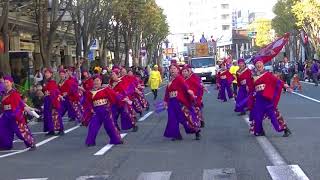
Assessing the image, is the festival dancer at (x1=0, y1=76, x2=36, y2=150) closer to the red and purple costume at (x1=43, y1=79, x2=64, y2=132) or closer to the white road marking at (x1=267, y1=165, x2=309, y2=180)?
the red and purple costume at (x1=43, y1=79, x2=64, y2=132)

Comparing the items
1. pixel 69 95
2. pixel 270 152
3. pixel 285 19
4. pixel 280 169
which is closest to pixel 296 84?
pixel 69 95

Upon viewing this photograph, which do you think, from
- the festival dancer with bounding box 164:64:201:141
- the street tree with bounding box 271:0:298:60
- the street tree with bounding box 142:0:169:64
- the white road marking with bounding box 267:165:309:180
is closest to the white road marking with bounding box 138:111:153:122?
the festival dancer with bounding box 164:64:201:141

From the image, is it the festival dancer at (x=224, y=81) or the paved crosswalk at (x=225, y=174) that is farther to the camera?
the festival dancer at (x=224, y=81)

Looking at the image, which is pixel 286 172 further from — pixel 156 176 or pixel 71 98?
pixel 71 98

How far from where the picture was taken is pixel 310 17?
51625 millimetres

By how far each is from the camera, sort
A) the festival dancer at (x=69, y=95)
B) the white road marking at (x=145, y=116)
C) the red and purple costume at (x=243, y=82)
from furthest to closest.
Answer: the white road marking at (x=145, y=116) → the festival dancer at (x=69, y=95) → the red and purple costume at (x=243, y=82)

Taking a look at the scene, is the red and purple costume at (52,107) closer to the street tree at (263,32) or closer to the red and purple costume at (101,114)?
the red and purple costume at (101,114)

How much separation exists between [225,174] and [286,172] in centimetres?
85

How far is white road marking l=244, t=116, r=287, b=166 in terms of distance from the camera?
9922 mm

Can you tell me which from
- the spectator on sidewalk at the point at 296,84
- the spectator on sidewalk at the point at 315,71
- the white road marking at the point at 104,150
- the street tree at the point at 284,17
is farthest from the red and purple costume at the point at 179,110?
the street tree at the point at 284,17

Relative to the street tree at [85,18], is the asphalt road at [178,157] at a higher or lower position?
A: lower

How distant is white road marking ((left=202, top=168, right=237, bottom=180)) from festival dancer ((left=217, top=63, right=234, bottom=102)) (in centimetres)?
1430

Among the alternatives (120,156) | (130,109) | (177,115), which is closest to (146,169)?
(120,156)

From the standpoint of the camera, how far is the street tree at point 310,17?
5050cm
